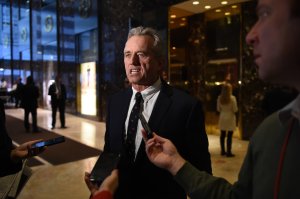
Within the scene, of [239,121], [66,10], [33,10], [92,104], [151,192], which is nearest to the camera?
[151,192]

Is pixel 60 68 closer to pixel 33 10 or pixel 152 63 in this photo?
pixel 33 10

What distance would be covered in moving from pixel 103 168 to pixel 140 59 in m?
0.67

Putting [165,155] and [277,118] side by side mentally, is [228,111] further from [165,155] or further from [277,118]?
[277,118]

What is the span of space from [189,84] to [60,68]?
7539mm

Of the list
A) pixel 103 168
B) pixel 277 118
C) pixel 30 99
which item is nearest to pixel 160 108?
pixel 103 168

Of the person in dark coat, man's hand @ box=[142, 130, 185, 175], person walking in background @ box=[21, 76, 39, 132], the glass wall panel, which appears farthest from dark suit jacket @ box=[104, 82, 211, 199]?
the glass wall panel

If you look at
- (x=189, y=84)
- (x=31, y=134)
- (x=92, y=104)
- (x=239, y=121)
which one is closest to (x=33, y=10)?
(x=92, y=104)

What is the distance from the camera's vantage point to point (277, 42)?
2.62 ft

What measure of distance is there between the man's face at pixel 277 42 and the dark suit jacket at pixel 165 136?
869 millimetres

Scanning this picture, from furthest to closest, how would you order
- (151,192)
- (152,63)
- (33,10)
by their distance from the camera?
(33,10), (152,63), (151,192)

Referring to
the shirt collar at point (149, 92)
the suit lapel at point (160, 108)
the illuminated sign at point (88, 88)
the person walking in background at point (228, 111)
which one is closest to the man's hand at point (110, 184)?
the suit lapel at point (160, 108)

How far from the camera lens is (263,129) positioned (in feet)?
3.14

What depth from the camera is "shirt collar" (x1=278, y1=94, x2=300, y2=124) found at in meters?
0.84

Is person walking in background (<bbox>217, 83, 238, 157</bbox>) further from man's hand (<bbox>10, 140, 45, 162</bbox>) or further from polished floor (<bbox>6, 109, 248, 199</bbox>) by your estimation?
man's hand (<bbox>10, 140, 45, 162</bbox>)
